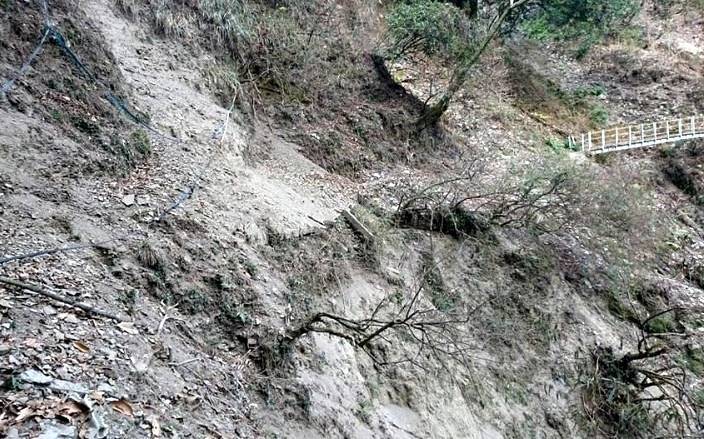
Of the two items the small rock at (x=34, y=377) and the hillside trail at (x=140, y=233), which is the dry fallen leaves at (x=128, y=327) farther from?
the small rock at (x=34, y=377)

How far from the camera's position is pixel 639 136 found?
14.0m

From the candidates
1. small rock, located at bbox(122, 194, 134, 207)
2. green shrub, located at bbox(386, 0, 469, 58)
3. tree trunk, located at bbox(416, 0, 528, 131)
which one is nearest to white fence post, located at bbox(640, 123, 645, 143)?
tree trunk, located at bbox(416, 0, 528, 131)

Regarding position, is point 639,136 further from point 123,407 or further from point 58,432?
point 58,432

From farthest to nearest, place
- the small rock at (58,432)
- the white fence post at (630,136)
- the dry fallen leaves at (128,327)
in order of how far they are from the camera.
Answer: the white fence post at (630,136)
the dry fallen leaves at (128,327)
the small rock at (58,432)

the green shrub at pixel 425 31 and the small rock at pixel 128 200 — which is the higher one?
the green shrub at pixel 425 31

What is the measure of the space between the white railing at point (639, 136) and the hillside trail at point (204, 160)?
8254mm

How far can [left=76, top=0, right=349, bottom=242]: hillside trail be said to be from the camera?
5898 millimetres

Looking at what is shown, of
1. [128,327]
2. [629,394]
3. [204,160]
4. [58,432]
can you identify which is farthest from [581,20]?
[58,432]

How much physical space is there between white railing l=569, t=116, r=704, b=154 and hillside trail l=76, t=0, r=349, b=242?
825 cm

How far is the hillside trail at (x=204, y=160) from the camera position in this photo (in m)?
5.90

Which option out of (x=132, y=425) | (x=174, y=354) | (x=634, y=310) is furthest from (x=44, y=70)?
(x=634, y=310)

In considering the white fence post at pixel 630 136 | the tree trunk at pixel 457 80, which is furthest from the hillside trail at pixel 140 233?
the white fence post at pixel 630 136

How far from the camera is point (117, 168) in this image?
5504 millimetres

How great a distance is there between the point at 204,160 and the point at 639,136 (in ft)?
41.0
